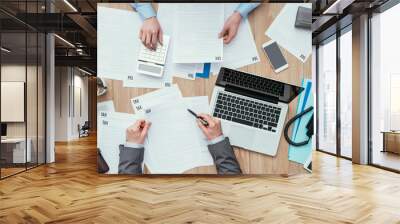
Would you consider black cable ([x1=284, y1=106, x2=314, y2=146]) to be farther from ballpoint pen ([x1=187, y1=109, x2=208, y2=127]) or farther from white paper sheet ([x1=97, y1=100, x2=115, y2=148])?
white paper sheet ([x1=97, y1=100, x2=115, y2=148])

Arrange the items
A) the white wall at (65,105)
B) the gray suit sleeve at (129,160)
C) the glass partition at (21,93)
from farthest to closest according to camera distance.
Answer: the white wall at (65,105) → the glass partition at (21,93) → the gray suit sleeve at (129,160)

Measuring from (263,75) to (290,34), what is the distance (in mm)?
767

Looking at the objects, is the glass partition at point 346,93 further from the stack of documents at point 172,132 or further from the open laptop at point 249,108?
the stack of documents at point 172,132

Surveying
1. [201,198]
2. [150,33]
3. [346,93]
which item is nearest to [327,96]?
[346,93]

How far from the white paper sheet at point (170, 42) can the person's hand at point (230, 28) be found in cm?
64

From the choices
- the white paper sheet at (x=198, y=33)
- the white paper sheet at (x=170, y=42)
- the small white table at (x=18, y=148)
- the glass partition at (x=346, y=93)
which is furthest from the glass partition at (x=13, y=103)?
the glass partition at (x=346, y=93)

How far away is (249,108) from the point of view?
5645 mm

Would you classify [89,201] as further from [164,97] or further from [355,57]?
[355,57]

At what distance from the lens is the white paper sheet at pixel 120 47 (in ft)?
18.6

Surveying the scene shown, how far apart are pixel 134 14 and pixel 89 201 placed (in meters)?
2.88

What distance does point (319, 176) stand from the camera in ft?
19.6

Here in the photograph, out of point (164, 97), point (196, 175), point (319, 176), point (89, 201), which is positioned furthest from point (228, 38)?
point (89, 201)

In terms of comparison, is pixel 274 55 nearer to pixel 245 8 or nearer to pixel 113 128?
pixel 245 8

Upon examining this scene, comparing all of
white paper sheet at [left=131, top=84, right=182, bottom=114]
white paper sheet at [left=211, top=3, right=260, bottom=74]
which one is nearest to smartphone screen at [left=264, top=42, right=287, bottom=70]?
white paper sheet at [left=211, top=3, right=260, bottom=74]
